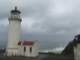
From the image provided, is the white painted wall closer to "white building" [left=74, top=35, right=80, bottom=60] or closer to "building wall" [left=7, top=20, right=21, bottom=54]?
"building wall" [left=7, top=20, right=21, bottom=54]

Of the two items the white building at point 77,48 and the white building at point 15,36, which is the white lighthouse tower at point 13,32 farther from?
the white building at point 77,48

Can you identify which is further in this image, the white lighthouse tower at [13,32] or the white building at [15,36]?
the white lighthouse tower at [13,32]

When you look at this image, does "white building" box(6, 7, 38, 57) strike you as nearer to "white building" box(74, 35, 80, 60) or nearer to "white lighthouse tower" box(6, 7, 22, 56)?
"white lighthouse tower" box(6, 7, 22, 56)

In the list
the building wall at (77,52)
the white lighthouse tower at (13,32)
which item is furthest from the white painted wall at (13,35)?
the building wall at (77,52)

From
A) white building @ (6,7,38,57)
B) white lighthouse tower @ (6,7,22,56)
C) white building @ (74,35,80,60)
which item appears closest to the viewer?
white building @ (74,35,80,60)

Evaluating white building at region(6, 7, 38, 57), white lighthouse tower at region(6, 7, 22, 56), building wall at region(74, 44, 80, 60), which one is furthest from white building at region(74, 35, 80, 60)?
white lighthouse tower at region(6, 7, 22, 56)

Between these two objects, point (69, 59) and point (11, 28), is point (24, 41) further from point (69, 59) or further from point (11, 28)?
point (69, 59)

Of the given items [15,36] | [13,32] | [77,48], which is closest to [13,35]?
[15,36]

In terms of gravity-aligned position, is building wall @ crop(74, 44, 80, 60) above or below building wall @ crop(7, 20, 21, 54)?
below

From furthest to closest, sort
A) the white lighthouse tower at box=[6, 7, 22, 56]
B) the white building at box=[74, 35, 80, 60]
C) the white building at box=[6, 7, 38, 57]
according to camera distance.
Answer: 1. the white lighthouse tower at box=[6, 7, 22, 56]
2. the white building at box=[6, 7, 38, 57]
3. the white building at box=[74, 35, 80, 60]

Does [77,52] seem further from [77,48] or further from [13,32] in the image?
[13,32]

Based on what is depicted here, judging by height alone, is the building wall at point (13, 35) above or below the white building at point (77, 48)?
above

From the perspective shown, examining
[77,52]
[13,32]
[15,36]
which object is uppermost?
[13,32]

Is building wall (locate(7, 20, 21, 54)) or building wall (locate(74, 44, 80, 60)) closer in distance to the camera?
building wall (locate(74, 44, 80, 60))
